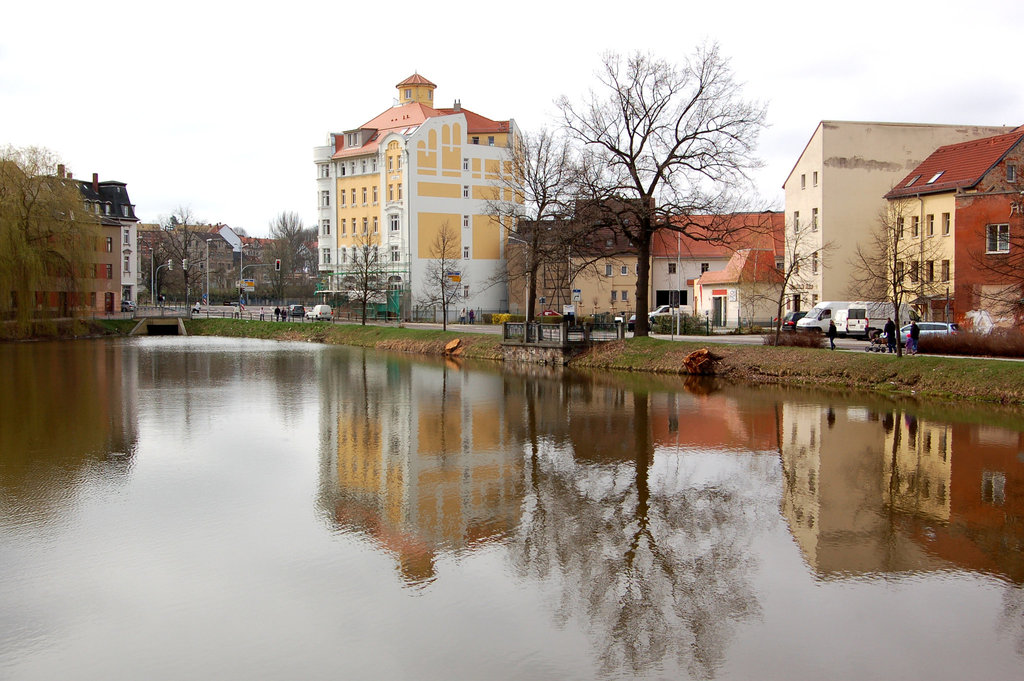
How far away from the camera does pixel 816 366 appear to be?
103 feet

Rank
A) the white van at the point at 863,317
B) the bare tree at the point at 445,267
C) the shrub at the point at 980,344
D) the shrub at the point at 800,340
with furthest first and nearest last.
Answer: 1. the bare tree at the point at 445,267
2. the white van at the point at 863,317
3. the shrub at the point at 800,340
4. the shrub at the point at 980,344

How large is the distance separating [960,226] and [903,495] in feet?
98.8

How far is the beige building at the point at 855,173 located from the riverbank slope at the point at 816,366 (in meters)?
18.2

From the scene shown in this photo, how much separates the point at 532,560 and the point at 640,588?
1574mm

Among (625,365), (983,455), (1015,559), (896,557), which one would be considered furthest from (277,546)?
(625,365)

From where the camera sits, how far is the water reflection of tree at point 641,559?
888 centimetres

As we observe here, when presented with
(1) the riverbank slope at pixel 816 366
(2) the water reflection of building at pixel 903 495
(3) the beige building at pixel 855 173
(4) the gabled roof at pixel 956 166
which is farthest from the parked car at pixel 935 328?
(3) the beige building at pixel 855 173

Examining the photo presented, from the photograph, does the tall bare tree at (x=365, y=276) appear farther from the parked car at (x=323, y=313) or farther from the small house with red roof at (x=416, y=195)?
the parked car at (x=323, y=313)

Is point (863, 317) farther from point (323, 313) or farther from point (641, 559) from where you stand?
point (323, 313)

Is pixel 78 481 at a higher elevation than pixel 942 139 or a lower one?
lower

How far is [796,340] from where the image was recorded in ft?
115

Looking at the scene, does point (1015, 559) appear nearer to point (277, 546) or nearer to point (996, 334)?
point (277, 546)

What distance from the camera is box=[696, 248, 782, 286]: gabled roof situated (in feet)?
178

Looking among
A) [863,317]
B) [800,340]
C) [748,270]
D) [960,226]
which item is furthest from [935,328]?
[748,270]
